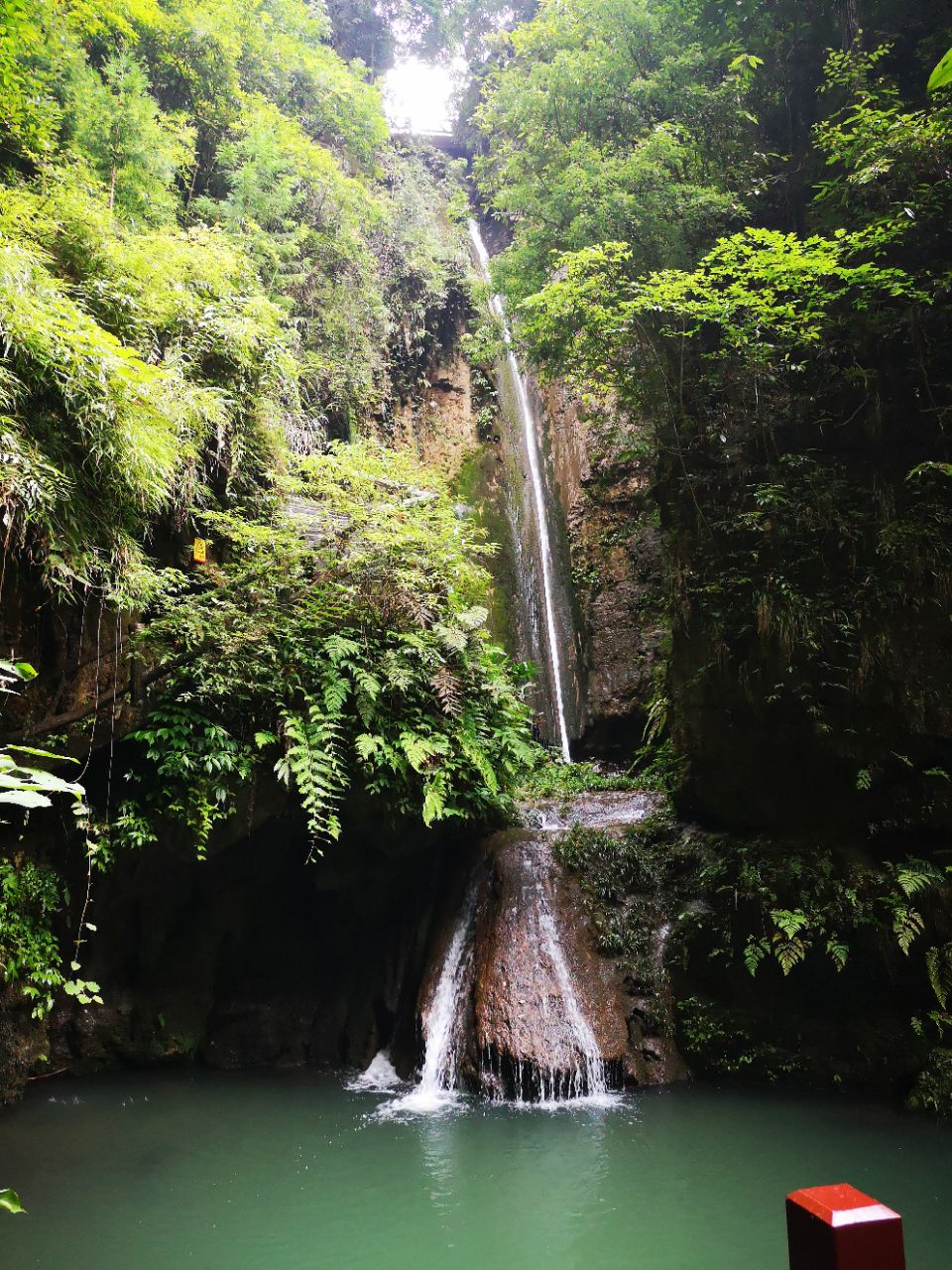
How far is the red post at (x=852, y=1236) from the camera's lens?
1.05m

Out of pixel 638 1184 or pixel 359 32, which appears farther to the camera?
pixel 359 32

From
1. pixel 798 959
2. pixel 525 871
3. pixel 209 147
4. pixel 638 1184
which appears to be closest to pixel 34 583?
pixel 525 871

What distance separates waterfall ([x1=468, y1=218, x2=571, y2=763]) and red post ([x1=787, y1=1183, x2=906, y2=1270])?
394 inches

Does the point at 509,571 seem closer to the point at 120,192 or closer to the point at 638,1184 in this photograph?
the point at 120,192

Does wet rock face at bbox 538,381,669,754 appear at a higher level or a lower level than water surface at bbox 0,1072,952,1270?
higher

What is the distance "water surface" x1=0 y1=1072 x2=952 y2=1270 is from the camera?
397 cm

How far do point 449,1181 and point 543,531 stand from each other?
10.2 metres

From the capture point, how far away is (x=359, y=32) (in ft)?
60.2

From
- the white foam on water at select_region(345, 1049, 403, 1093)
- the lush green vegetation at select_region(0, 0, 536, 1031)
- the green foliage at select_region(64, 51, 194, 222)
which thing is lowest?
the white foam on water at select_region(345, 1049, 403, 1093)

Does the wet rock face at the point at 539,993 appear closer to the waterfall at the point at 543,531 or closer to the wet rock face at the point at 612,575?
the wet rock face at the point at 612,575

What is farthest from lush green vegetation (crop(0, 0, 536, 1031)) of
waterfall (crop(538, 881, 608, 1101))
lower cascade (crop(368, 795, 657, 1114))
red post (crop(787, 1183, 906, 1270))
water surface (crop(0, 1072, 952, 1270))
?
red post (crop(787, 1183, 906, 1270))

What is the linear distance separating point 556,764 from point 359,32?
60.0 ft

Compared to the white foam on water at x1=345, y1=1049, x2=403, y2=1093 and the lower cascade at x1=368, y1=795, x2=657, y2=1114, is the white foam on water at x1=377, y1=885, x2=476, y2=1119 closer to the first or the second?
the lower cascade at x1=368, y1=795, x2=657, y2=1114

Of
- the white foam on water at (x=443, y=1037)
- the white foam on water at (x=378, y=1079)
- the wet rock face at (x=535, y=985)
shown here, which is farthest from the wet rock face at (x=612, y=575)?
the white foam on water at (x=378, y=1079)
